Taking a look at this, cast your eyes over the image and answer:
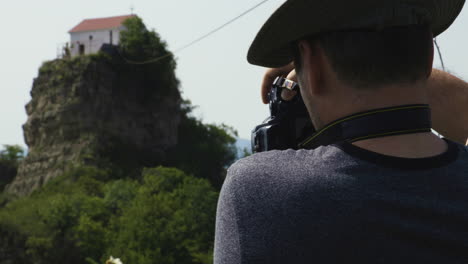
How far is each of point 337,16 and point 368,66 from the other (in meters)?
0.10

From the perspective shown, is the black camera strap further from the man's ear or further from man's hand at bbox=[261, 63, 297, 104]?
man's hand at bbox=[261, 63, 297, 104]

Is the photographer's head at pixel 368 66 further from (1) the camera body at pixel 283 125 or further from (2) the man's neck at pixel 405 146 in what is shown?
(1) the camera body at pixel 283 125

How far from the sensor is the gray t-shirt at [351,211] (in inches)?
31.6

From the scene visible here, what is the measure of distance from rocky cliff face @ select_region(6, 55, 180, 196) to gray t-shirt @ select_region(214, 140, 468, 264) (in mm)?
42568

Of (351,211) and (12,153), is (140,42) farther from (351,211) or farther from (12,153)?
(351,211)

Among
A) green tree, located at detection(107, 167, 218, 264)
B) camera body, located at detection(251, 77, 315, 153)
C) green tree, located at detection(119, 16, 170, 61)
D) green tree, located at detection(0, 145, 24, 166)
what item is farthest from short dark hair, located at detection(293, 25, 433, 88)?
green tree, located at detection(0, 145, 24, 166)

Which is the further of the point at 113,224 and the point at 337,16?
the point at 113,224

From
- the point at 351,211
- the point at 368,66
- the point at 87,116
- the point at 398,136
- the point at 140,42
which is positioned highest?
the point at 140,42

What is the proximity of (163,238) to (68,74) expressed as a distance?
1609 centimetres

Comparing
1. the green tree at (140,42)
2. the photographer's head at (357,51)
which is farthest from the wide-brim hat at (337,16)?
the green tree at (140,42)

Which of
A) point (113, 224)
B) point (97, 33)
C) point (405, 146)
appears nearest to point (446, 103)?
point (405, 146)

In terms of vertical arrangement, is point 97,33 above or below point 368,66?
above

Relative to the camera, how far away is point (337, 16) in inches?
35.7

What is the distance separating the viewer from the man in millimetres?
807
